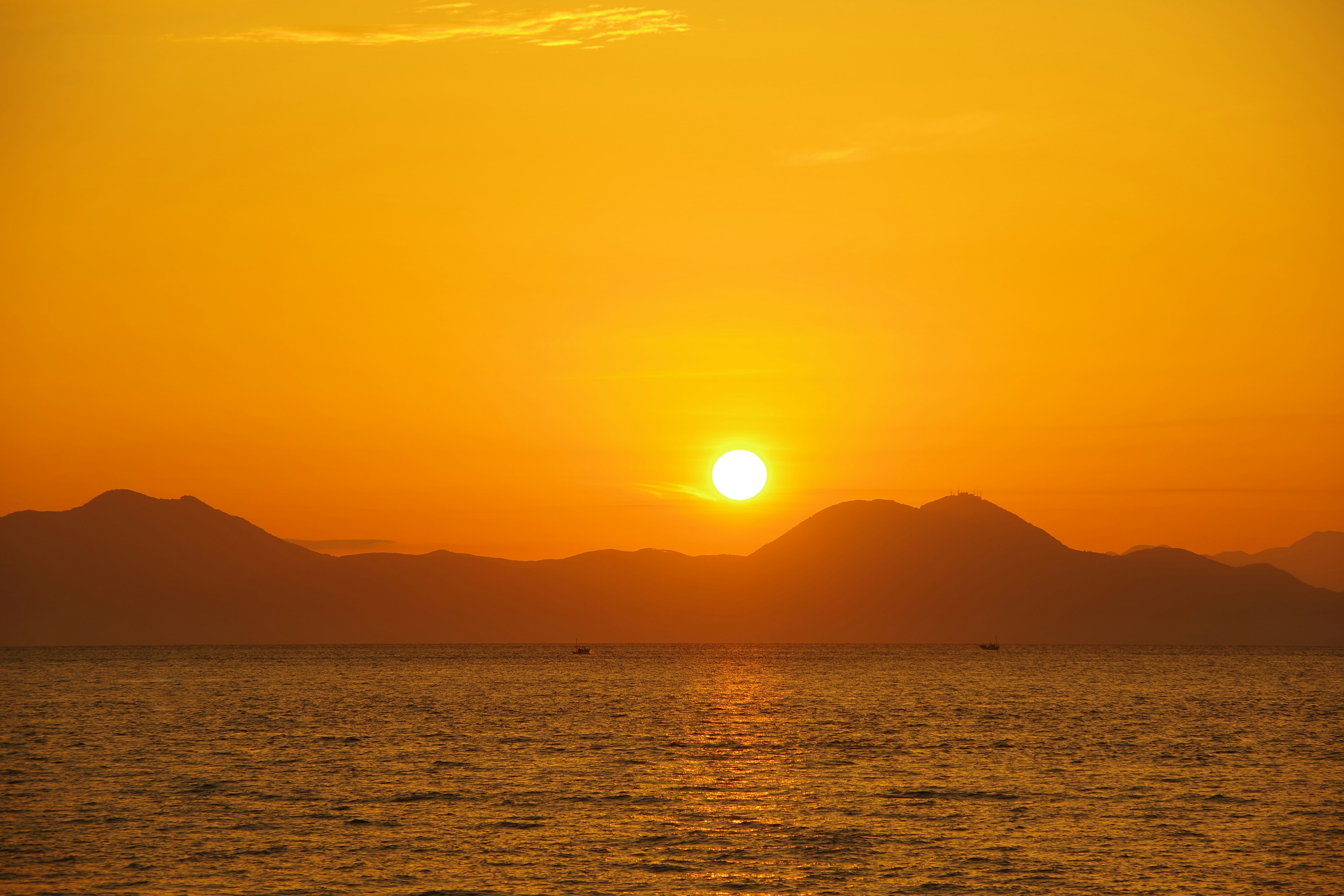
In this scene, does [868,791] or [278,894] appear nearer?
[278,894]

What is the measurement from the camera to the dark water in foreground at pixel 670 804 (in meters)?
47.2

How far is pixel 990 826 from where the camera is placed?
188 feet

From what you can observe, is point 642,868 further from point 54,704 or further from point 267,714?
point 54,704

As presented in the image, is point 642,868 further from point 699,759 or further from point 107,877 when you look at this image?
point 699,759

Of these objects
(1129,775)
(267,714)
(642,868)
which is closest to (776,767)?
(1129,775)

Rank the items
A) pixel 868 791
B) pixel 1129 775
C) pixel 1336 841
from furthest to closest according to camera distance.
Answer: pixel 1129 775
pixel 868 791
pixel 1336 841

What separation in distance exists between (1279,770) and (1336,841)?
87.2ft

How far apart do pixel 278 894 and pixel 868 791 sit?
1359 inches

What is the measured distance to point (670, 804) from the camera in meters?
62.7

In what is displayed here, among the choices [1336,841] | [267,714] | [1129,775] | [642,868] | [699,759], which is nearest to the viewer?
[642,868]

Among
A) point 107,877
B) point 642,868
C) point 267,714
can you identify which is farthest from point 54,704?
point 642,868

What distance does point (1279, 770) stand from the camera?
3100 inches

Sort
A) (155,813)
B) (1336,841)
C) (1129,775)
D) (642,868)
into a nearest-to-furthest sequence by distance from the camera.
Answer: (642,868) → (1336,841) → (155,813) → (1129,775)

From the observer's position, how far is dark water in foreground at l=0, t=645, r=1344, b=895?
4722cm
